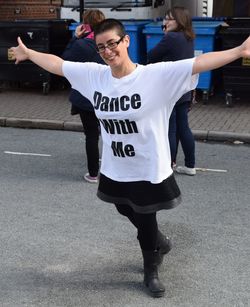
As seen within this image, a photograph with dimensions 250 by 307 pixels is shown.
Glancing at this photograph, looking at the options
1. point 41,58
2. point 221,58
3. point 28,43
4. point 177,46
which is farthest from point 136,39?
point 221,58

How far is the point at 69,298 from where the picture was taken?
3510 mm

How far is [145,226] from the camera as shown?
339cm

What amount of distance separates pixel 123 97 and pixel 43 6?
12.9m

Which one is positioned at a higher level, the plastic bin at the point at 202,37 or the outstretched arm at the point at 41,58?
the outstretched arm at the point at 41,58

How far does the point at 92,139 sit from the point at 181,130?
95 cm

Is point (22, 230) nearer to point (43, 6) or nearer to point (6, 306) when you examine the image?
point (6, 306)

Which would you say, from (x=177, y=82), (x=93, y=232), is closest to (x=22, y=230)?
(x=93, y=232)

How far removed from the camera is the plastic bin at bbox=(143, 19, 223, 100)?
9594mm

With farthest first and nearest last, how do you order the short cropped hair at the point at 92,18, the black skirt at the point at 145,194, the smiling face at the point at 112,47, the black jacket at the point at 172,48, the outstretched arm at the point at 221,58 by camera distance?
the black jacket at the point at 172,48 → the short cropped hair at the point at 92,18 → the black skirt at the point at 145,194 → the smiling face at the point at 112,47 → the outstretched arm at the point at 221,58

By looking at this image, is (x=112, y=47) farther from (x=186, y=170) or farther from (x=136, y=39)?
(x=136, y=39)

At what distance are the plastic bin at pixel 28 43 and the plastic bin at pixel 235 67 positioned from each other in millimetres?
3328

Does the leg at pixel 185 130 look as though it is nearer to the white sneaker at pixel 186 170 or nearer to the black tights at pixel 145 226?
the white sneaker at pixel 186 170

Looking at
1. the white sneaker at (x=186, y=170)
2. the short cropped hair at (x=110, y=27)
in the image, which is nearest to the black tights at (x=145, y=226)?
the short cropped hair at (x=110, y=27)

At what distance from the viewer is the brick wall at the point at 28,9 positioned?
15234 millimetres
